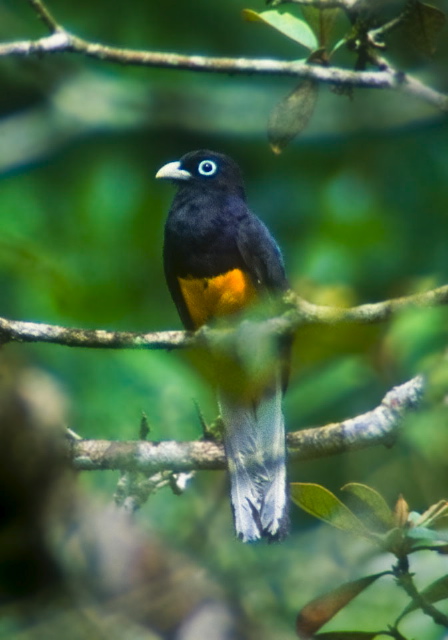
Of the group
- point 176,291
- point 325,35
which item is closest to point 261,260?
point 176,291

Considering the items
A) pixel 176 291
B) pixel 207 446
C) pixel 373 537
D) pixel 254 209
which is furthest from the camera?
pixel 254 209

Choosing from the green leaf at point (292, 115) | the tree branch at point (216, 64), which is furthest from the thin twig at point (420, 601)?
the tree branch at point (216, 64)

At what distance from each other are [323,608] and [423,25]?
1964mm

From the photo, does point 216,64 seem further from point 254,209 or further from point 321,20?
point 254,209

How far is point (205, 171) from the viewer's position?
202 inches

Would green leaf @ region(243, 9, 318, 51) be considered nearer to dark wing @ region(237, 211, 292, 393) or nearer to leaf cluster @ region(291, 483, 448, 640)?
dark wing @ region(237, 211, 292, 393)

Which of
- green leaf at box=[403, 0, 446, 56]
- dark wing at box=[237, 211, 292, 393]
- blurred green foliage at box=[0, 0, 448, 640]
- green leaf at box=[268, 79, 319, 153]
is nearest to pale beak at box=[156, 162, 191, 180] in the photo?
dark wing at box=[237, 211, 292, 393]

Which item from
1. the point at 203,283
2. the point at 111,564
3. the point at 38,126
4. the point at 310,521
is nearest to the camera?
the point at 111,564

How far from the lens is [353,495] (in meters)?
2.59

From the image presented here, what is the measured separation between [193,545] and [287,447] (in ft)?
2.15

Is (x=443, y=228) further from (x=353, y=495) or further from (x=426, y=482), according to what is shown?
(x=353, y=495)

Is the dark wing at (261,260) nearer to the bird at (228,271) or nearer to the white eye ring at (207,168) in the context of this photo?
the bird at (228,271)

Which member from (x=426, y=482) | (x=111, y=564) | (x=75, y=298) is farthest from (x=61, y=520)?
(x=75, y=298)

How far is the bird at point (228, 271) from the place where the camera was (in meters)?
4.23
